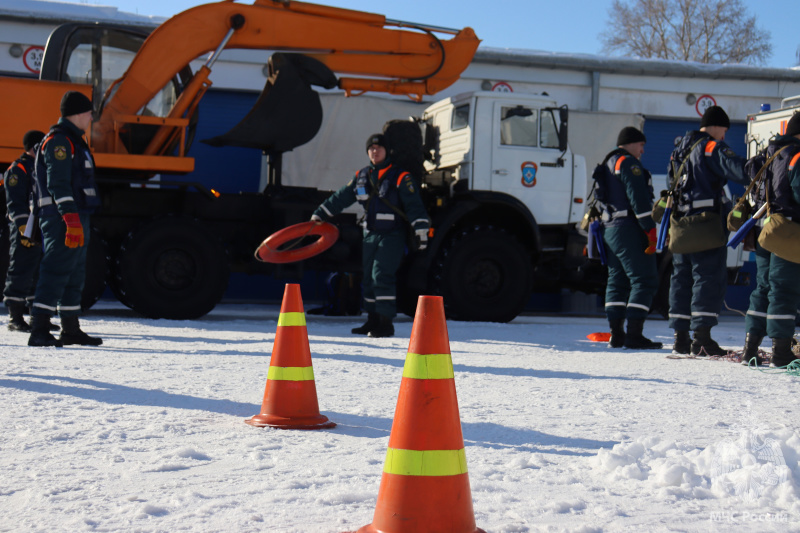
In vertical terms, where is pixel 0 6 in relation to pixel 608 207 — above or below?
above

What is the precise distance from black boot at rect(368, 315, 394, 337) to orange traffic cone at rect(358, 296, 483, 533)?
5.37m

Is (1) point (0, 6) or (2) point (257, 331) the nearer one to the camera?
(2) point (257, 331)

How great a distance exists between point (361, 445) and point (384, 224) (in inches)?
187

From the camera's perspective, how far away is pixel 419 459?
2428mm

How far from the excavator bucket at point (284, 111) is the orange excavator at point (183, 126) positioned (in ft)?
0.04

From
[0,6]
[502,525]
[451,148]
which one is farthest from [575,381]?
[0,6]

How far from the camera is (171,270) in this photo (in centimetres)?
936

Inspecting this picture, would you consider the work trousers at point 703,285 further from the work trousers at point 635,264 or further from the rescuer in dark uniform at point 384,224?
the rescuer in dark uniform at point 384,224

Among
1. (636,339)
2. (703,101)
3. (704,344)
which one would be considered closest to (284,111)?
(636,339)

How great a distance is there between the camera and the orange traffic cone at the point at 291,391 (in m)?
3.89

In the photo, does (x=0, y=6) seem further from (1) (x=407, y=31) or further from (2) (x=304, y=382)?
(2) (x=304, y=382)

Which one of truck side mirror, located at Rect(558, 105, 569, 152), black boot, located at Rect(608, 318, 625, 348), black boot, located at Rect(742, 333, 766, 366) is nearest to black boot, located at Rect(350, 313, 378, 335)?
black boot, located at Rect(608, 318, 625, 348)

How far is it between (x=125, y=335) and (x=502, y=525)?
577cm

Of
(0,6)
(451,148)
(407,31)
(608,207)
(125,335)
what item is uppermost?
(0,6)
